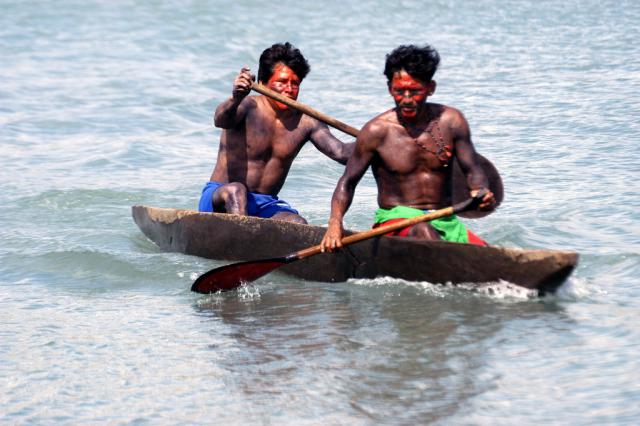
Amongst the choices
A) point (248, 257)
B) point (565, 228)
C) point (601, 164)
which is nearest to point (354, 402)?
point (248, 257)

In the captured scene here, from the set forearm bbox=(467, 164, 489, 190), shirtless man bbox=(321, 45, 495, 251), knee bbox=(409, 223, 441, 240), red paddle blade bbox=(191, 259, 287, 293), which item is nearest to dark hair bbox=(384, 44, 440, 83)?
shirtless man bbox=(321, 45, 495, 251)

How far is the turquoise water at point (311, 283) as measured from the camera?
16.6ft

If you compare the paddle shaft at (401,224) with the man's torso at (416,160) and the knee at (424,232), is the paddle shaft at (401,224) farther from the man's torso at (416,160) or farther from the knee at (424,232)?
the man's torso at (416,160)

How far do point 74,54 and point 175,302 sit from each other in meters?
12.2

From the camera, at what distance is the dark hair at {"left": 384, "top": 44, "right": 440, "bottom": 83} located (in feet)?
21.0

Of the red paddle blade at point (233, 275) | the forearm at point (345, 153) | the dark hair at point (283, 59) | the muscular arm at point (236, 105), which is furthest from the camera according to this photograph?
the forearm at point (345, 153)

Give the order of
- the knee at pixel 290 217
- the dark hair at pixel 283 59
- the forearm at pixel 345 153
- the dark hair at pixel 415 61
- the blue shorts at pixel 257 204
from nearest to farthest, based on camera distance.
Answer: the dark hair at pixel 415 61 < the dark hair at pixel 283 59 < the knee at pixel 290 217 < the forearm at pixel 345 153 < the blue shorts at pixel 257 204

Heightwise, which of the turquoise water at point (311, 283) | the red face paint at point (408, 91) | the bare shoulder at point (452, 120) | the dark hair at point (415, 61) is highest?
the dark hair at point (415, 61)

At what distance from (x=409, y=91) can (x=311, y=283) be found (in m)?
1.46

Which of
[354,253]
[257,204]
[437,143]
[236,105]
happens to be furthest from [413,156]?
[257,204]

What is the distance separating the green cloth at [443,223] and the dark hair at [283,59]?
1393 mm

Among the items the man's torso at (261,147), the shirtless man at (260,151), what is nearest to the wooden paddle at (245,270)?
the shirtless man at (260,151)

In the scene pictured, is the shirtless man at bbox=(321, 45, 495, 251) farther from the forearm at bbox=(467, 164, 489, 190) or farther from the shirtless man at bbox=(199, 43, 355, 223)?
the shirtless man at bbox=(199, 43, 355, 223)

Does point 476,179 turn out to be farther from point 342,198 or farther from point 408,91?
point 342,198
